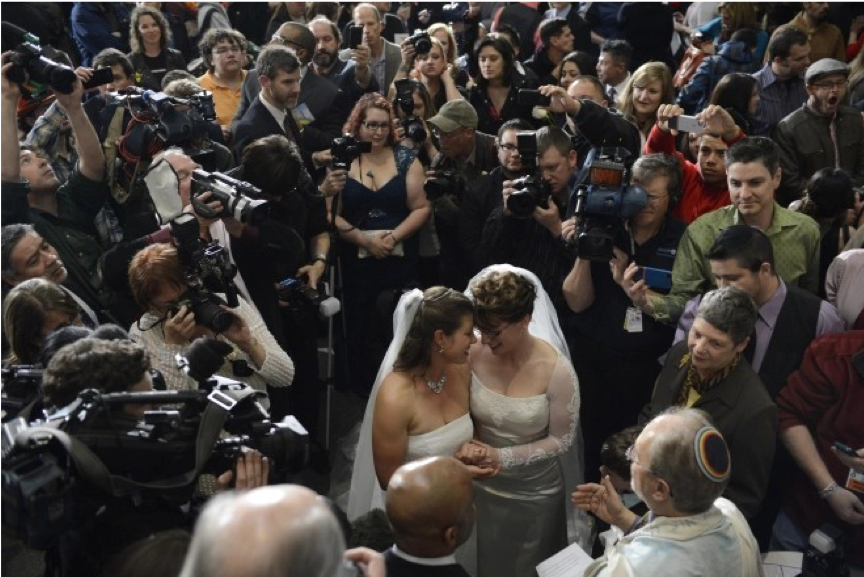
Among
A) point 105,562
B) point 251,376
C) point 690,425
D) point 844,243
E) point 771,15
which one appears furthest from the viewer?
point 771,15

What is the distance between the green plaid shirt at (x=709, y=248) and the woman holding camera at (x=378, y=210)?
1510 mm

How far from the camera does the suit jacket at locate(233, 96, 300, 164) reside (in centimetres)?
471

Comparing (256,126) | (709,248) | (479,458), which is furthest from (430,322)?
(256,126)

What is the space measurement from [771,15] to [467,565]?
5.82m

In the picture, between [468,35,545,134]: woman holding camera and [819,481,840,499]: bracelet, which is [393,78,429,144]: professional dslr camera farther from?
[819,481,840,499]: bracelet

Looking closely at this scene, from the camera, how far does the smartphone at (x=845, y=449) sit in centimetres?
326

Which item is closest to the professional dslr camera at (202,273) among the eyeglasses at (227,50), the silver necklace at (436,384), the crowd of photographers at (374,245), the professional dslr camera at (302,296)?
the crowd of photographers at (374,245)

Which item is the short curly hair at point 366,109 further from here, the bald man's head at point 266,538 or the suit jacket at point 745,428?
the bald man's head at point 266,538

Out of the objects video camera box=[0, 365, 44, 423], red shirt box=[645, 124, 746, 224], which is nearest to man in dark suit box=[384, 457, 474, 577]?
video camera box=[0, 365, 44, 423]

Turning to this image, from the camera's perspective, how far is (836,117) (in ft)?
15.8

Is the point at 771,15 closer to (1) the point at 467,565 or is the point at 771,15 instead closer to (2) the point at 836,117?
(2) the point at 836,117

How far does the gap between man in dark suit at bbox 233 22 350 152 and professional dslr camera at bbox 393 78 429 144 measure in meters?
0.42

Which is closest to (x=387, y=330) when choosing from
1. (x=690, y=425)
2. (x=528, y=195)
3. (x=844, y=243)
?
(x=528, y=195)

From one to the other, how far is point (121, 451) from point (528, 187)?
2.23m
